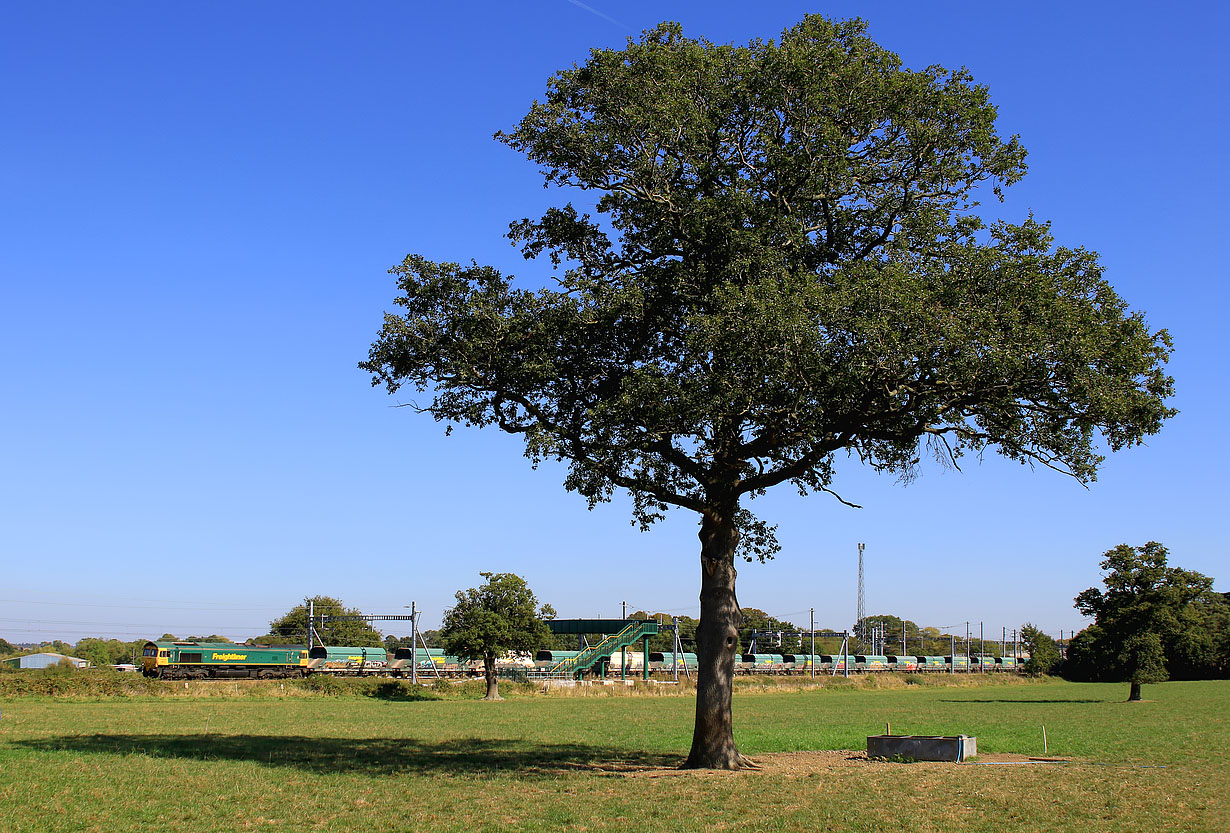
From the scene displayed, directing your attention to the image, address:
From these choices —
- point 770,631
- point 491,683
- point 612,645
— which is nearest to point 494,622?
point 491,683

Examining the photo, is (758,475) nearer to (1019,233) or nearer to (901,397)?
(901,397)

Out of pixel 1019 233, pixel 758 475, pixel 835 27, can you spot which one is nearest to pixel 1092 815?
pixel 758 475

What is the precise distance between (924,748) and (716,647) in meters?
6.16

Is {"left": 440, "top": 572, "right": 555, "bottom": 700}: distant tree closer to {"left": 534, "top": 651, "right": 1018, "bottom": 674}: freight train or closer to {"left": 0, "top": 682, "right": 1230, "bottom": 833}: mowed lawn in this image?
{"left": 0, "top": 682, "right": 1230, "bottom": 833}: mowed lawn

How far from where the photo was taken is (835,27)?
21156mm

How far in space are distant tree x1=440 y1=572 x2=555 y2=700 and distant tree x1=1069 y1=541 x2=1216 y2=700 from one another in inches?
1249

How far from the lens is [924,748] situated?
2280 centimetres

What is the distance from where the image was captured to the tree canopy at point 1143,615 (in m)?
52.8

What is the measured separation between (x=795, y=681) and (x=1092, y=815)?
224 feet

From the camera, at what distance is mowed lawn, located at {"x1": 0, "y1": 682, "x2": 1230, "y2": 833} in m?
14.5

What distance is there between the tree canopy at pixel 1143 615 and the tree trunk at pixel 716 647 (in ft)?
136

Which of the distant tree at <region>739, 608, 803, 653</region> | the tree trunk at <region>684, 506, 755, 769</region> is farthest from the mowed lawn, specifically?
the distant tree at <region>739, 608, 803, 653</region>

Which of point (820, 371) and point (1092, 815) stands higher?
point (820, 371)

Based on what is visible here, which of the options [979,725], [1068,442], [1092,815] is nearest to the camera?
[1092,815]
